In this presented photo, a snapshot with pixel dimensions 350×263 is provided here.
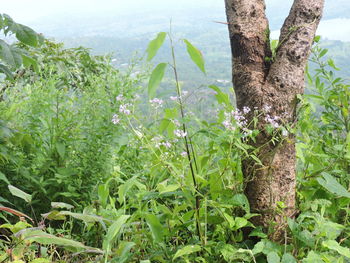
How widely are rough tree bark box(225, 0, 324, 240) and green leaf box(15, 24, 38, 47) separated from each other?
1023 mm

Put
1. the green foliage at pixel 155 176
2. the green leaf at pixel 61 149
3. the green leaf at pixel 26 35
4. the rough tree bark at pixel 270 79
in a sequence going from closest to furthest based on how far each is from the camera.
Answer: the green foliage at pixel 155 176
the rough tree bark at pixel 270 79
the green leaf at pixel 26 35
the green leaf at pixel 61 149

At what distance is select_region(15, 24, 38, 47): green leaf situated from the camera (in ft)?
6.86

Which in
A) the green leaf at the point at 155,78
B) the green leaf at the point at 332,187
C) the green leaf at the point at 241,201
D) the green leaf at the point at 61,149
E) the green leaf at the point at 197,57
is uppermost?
the green leaf at the point at 197,57

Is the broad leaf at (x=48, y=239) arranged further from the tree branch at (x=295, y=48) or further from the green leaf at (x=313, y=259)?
the tree branch at (x=295, y=48)

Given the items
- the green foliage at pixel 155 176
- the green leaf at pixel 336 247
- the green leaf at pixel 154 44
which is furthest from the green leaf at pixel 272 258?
the green leaf at pixel 154 44

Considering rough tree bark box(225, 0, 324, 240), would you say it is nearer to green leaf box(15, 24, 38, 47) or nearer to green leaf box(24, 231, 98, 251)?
green leaf box(24, 231, 98, 251)

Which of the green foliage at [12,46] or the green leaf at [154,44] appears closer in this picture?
the green leaf at [154,44]

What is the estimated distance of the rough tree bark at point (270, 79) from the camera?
166 centimetres

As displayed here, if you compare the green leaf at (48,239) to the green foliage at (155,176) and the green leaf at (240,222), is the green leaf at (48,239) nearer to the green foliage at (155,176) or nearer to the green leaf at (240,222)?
the green foliage at (155,176)

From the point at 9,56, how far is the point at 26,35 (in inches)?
8.2

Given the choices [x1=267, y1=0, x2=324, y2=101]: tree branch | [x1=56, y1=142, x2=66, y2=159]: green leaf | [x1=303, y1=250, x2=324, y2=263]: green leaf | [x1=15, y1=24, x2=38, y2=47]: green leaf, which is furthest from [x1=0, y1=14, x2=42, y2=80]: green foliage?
[x1=303, y1=250, x2=324, y2=263]: green leaf

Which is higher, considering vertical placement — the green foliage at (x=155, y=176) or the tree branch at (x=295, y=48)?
the tree branch at (x=295, y=48)

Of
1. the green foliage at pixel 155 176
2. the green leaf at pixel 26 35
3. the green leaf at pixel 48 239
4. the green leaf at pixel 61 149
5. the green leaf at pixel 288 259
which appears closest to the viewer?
the green leaf at pixel 48 239

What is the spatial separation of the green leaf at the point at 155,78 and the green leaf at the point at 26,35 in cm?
106
